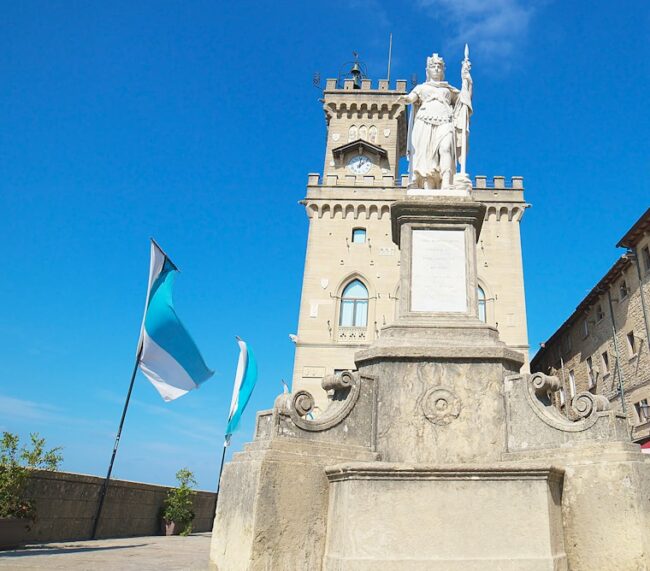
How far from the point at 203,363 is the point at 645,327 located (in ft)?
70.1

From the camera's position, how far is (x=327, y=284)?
33938mm

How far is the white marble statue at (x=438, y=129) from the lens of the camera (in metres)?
7.68

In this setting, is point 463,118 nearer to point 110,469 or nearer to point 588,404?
point 588,404

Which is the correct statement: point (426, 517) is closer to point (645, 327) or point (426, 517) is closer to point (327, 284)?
point (645, 327)

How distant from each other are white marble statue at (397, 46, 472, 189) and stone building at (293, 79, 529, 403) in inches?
924

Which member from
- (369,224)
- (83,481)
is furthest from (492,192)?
(83,481)

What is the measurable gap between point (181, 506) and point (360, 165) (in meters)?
28.3

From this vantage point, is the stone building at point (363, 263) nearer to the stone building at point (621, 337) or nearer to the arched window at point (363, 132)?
the arched window at point (363, 132)

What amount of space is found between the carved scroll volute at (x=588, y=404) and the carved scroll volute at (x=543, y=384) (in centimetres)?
30

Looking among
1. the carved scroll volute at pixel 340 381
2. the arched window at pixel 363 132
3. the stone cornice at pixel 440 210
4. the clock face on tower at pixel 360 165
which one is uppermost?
the arched window at pixel 363 132

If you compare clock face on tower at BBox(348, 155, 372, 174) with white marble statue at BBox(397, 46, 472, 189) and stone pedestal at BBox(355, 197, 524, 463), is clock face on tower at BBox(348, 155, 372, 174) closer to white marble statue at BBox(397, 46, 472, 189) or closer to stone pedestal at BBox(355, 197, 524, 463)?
white marble statue at BBox(397, 46, 472, 189)

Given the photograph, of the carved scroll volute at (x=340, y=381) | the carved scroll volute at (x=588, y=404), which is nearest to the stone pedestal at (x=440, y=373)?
the carved scroll volute at (x=340, y=381)

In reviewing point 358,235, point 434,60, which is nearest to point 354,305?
point 358,235

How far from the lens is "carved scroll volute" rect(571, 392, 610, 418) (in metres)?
5.14
